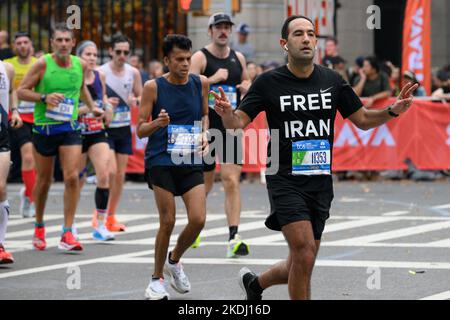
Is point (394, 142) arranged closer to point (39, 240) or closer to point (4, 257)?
point (39, 240)

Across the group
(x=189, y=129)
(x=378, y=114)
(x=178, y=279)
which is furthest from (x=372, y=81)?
(x=378, y=114)

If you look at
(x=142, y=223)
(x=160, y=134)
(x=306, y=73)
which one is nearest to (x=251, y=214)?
(x=142, y=223)

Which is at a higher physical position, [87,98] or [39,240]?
[87,98]

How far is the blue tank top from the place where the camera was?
33.5 feet

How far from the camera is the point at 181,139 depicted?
1026 centimetres

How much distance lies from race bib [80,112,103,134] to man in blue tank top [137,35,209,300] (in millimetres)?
3304

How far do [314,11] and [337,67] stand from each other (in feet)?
3.43

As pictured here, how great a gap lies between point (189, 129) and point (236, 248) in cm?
211

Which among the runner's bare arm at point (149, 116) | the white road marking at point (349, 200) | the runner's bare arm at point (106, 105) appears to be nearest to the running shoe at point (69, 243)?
the runner's bare arm at point (106, 105)

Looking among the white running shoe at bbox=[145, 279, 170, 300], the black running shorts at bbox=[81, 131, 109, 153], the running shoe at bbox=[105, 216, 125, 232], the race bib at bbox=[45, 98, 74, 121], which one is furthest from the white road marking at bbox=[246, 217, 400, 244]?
the white running shoe at bbox=[145, 279, 170, 300]

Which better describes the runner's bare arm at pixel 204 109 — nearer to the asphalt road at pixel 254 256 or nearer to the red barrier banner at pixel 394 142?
the asphalt road at pixel 254 256

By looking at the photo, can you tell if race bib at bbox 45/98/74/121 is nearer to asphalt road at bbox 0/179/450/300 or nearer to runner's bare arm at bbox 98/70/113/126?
runner's bare arm at bbox 98/70/113/126

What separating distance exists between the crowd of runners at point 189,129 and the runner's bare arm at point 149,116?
0.04 ft

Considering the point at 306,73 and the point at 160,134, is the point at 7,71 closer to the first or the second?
the point at 160,134
